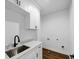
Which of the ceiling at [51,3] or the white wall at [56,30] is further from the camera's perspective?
the white wall at [56,30]

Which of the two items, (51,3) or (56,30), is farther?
(56,30)

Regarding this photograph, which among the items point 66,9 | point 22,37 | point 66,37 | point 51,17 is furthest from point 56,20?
point 22,37

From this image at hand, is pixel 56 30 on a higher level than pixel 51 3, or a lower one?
lower

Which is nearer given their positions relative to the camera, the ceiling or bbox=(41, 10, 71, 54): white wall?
the ceiling

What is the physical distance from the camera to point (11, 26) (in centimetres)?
173

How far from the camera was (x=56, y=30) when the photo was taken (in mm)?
3934

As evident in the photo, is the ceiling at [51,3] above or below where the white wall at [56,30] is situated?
above

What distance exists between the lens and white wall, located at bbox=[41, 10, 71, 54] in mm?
3629

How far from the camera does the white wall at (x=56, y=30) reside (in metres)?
3.63

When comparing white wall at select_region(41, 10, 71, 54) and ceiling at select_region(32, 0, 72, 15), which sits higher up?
ceiling at select_region(32, 0, 72, 15)
